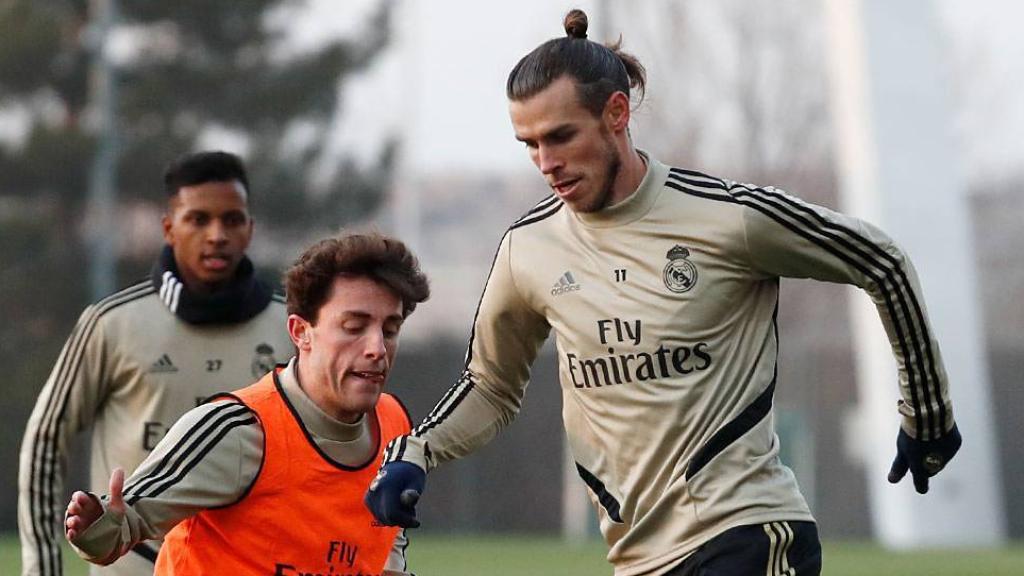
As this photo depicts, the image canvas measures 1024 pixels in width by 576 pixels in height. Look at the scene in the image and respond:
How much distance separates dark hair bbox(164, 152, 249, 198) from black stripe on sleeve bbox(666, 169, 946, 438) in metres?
2.88

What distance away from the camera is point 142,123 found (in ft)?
98.1

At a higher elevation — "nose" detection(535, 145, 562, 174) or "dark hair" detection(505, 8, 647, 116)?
"dark hair" detection(505, 8, 647, 116)

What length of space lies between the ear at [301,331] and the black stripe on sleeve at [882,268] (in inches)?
48.5

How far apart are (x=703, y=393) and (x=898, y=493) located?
19576 millimetres

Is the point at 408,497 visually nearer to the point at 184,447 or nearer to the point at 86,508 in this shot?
the point at 184,447

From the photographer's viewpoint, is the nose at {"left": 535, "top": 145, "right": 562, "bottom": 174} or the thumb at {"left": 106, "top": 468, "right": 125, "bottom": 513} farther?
the nose at {"left": 535, "top": 145, "right": 562, "bottom": 174}

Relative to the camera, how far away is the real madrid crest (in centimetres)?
486

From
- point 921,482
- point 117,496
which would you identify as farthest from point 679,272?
point 117,496

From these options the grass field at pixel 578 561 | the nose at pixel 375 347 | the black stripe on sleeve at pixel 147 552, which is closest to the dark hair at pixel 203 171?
the black stripe on sleeve at pixel 147 552

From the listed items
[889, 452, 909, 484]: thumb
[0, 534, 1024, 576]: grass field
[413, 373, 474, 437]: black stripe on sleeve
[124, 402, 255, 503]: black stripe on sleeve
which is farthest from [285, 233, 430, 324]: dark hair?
[0, 534, 1024, 576]: grass field

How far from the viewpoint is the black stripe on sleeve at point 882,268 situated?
15.6 feet

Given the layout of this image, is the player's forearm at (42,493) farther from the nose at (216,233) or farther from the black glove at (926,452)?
the black glove at (926,452)

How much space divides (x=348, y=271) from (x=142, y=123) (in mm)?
25601

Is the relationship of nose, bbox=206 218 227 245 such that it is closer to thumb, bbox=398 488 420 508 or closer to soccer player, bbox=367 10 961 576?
soccer player, bbox=367 10 961 576
